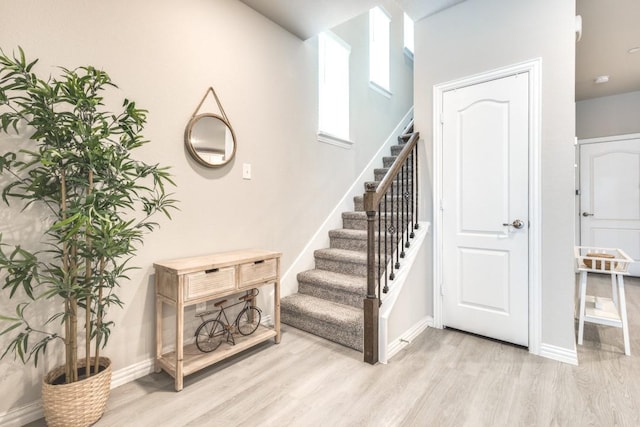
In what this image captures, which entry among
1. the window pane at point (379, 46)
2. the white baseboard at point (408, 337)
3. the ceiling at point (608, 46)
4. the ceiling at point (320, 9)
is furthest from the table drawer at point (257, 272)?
the ceiling at point (608, 46)

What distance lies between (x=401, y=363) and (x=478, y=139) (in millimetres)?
1881

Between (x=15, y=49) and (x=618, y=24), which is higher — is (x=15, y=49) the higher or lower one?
the lower one

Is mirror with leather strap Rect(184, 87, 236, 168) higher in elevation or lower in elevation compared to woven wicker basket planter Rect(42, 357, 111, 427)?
higher

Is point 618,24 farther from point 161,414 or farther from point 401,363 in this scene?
point 161,414

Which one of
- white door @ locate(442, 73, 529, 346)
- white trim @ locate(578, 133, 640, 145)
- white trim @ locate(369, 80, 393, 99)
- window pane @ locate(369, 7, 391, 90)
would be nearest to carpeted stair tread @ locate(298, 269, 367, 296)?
white door @ locate(442, 73, 529, 346)

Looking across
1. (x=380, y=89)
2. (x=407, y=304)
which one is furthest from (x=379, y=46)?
(x=407, y=304)

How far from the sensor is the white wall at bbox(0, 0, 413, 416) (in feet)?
5.53

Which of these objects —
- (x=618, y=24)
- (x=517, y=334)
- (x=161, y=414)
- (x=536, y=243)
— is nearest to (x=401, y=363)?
(x=517, y=334)

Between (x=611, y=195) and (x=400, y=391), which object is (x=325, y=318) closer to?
(x=400, y=391)

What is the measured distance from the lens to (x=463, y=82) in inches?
104

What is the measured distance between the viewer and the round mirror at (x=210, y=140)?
227cm

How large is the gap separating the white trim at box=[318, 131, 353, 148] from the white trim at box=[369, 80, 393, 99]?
98 cm

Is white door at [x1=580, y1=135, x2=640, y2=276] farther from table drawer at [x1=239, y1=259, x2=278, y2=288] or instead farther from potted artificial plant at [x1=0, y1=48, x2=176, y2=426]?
potted artificial plant at [x1=0, y1=48, x2=176, y2=426]

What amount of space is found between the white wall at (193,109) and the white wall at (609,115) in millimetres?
4345
